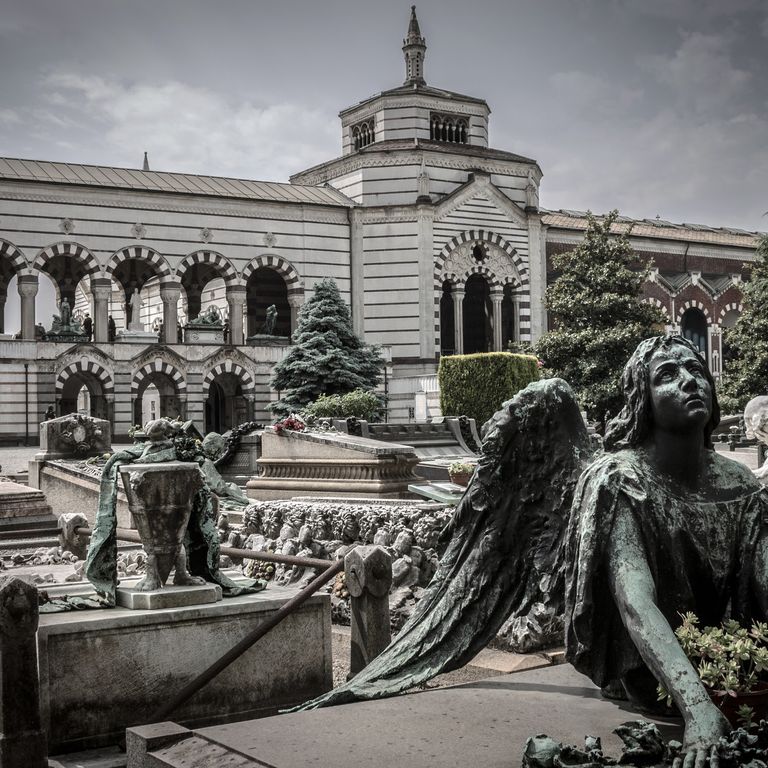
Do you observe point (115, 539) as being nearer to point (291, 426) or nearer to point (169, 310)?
point (291, 426)

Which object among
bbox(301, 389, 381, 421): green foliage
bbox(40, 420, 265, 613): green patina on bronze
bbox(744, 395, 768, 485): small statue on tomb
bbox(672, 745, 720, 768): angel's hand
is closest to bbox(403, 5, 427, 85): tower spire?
bbox(301, 389, 381, 421): green foliage

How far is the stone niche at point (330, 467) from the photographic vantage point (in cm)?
1420

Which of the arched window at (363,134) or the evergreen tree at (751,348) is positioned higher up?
the arched window at (363,134)

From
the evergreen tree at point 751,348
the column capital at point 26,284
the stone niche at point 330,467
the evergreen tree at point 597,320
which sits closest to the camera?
the stone niche at point 330,467

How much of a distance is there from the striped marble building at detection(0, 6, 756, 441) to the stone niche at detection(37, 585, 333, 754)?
26.2 m

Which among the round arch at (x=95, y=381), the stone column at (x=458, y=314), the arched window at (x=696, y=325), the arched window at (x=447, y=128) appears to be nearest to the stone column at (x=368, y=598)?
the round arch at (x=95, y=381)

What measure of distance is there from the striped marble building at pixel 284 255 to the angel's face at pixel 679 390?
3017 cm

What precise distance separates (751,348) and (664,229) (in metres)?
18.3

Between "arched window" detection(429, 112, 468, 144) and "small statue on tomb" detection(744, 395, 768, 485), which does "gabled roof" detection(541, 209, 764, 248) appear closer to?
"arched window" detection(429, 112, 468, 144)

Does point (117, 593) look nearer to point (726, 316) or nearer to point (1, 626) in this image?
point (1, 626)

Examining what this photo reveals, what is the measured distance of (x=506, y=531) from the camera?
4.11m

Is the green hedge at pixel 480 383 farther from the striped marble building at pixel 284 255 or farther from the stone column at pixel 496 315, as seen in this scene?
the stone column at pixel 496 315

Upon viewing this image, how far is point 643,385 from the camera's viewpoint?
11.8 ft

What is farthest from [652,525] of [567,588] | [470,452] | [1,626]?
[470,452]
